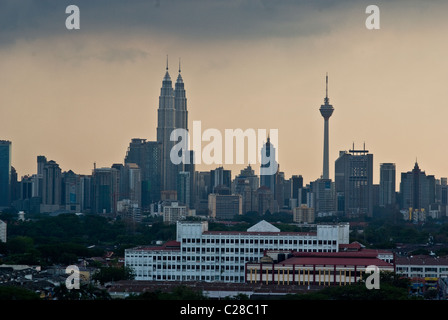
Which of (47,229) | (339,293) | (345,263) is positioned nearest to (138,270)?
(345,263)

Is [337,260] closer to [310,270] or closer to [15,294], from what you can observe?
[310,270]

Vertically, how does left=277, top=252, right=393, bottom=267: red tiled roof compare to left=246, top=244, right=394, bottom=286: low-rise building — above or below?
above

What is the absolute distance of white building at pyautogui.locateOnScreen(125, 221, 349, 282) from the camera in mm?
80562

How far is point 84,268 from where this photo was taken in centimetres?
8375

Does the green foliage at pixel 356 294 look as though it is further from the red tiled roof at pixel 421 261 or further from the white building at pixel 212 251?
the red tiled roof at pixel 421 261

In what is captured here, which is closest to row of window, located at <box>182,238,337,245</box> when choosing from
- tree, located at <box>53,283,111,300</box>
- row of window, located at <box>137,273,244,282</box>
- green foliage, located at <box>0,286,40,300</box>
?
row of window, located at <box>137,273,244,282</box>

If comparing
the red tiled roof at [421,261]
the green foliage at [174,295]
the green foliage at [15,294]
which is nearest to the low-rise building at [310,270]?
the green foliage at [174,295]

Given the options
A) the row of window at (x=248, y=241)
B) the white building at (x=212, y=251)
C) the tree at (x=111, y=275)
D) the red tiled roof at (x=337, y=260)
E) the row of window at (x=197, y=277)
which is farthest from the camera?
the row of window at (x=248, y=241)

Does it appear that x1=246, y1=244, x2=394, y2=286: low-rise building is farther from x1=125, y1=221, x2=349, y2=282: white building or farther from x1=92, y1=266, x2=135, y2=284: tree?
x1=92, y1=266, x2=135, y2=284: tree

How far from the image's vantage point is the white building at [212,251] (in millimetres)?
80562

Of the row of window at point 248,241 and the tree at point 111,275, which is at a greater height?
the row of window at point 248,241

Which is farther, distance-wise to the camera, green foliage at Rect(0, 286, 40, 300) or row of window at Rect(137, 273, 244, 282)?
row of window at Rect(137, 273, 244, 282)
